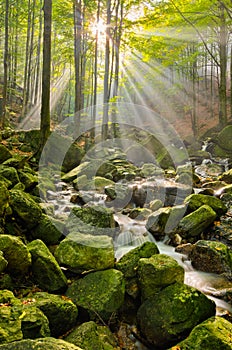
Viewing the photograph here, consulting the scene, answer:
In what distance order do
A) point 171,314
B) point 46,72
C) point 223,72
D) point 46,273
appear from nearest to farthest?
point 171,314 → point 46,273 → point 46,72 → point 223,72

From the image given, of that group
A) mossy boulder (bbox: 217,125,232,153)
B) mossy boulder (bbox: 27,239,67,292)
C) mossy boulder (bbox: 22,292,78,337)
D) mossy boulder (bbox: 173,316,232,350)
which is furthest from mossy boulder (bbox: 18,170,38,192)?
mossy boulder (bbox: 217,125,232,153)

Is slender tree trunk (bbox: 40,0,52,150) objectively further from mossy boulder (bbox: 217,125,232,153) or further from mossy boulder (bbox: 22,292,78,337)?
mossy boulder (bbox: 217,125,232,153)

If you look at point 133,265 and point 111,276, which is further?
point 133,265

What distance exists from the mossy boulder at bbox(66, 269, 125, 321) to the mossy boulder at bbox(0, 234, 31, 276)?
73cm

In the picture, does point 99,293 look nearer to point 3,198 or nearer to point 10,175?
point 3,198

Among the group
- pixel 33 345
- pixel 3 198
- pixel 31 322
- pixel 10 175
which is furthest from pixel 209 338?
pixel 10 175

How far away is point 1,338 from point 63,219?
156 inches

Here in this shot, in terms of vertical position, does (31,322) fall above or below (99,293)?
above

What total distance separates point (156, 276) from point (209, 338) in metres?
1.08

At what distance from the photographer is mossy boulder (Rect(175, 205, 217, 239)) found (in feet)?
21.6

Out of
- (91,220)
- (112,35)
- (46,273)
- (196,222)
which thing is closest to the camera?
(46,273)

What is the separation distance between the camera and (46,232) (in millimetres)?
5348

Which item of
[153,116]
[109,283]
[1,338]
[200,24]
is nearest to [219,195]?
[109,283]

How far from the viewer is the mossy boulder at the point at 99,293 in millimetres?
3760
